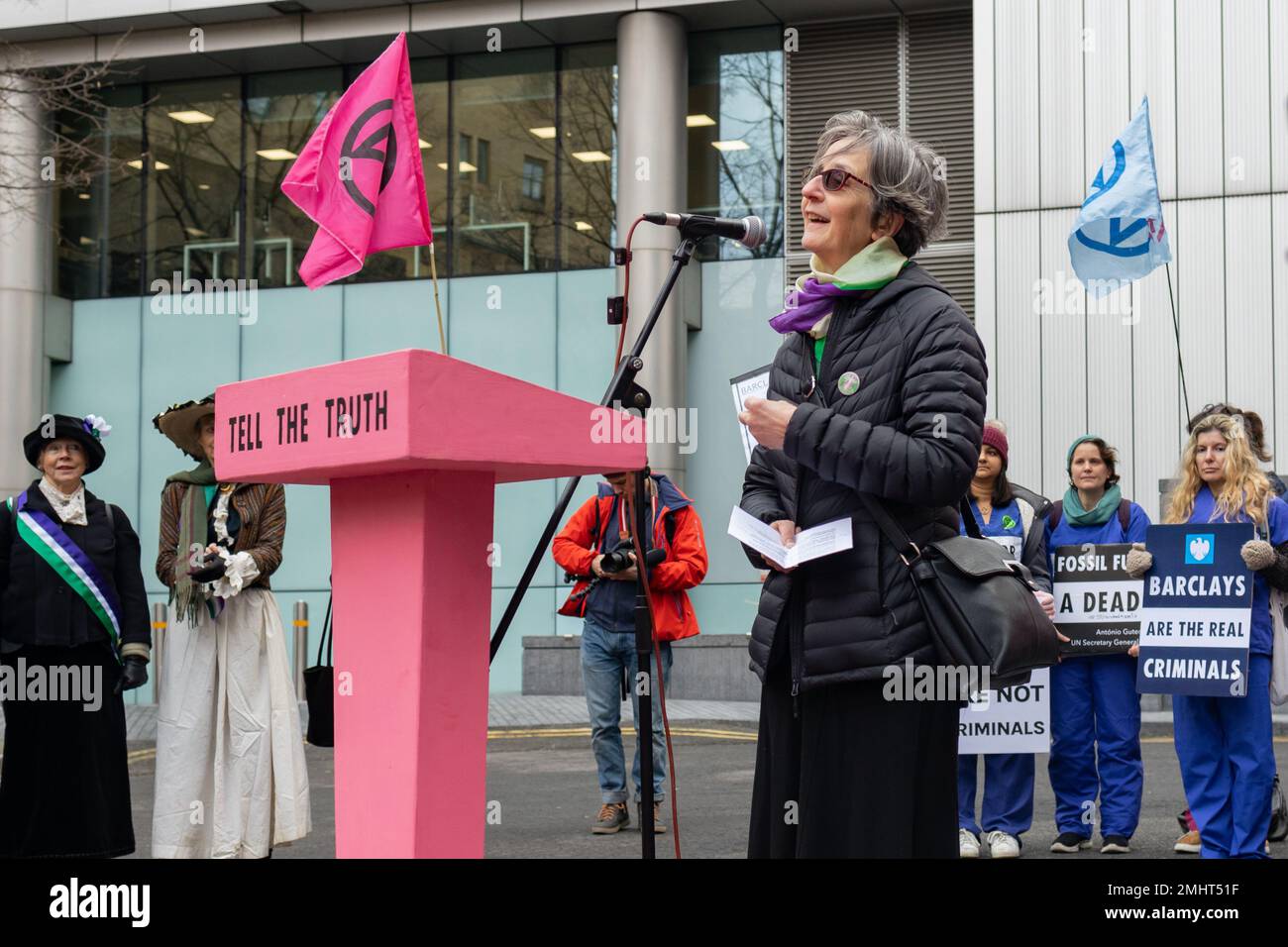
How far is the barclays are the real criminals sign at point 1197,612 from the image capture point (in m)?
6.78

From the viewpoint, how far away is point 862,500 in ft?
11.0

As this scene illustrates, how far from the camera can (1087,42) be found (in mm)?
16672

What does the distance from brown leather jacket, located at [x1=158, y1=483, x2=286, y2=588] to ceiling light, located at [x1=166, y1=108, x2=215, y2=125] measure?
15.0 metres

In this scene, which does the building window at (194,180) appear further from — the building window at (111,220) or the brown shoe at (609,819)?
the brown shoe at (609,819)

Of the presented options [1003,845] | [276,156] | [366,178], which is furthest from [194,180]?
[366,178]

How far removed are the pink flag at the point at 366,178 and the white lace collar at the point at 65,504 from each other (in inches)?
103

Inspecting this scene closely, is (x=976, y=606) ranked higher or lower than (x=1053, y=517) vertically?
lower

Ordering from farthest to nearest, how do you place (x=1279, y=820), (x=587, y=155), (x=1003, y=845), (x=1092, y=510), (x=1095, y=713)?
1. (x=587, y=155)
2. (x=1092, y=510)
3. (x=1095, y=713)
4. (x=1279, y=820)
5. (x=1003, y=845)

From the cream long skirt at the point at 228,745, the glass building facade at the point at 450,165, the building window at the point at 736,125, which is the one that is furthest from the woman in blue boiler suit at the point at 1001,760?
the building window at the point at 736,125

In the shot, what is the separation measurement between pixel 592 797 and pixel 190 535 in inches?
146

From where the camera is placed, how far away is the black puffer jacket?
3262 mm

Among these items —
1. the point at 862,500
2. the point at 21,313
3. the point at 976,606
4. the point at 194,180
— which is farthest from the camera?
the point at 194,180

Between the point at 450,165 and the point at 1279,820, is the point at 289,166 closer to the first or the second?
the point at 450,165

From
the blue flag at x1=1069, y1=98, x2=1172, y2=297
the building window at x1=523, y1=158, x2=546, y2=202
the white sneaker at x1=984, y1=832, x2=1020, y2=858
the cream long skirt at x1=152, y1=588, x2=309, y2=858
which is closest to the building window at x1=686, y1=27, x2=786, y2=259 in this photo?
the building window at x1=523, y1=158, x2=546, y2=202
